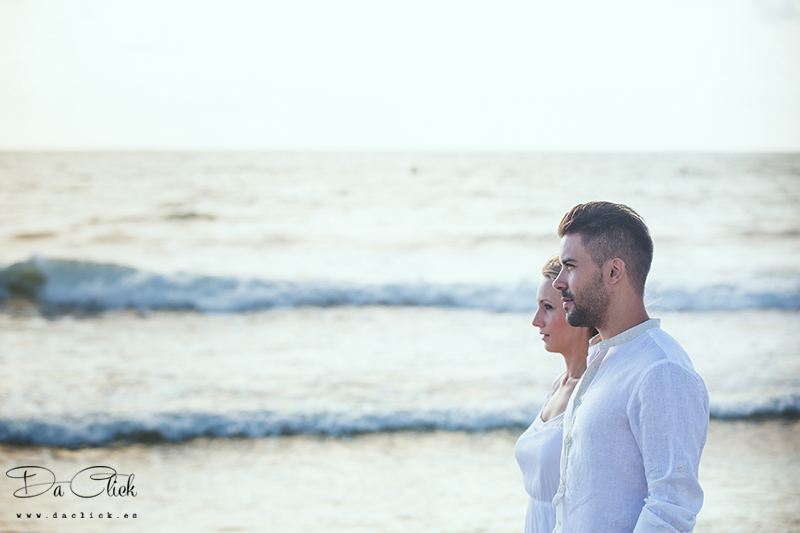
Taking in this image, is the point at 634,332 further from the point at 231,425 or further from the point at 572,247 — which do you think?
the point at 231,425

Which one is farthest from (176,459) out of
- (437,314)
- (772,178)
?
(772,178)

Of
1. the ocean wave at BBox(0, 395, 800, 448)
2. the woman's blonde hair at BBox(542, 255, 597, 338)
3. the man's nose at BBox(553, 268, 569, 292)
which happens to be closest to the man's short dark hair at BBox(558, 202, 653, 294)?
the man's nose at BBox(553, 268, 569, 292)

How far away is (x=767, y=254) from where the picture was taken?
1709 centimetres

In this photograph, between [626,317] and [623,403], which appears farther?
[626,317]

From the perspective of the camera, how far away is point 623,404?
1537mm

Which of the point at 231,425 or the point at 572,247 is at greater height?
the point at 572,247

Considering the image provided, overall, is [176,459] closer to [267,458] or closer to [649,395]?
[267,458]

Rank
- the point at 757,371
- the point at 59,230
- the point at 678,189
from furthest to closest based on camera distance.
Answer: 1. the point at 678,189
2. the point at 59,230
3. the point at 757,371

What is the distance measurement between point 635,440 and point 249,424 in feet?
18.0

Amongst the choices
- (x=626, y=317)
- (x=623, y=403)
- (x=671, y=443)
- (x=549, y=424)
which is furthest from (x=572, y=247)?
(x=549, y=424)

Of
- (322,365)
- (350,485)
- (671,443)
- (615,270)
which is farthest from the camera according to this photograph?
(322,365)

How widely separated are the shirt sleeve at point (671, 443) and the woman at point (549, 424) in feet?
2.94

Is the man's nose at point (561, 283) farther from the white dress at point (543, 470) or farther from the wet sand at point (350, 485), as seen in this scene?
the wet sand at point (350, 485)

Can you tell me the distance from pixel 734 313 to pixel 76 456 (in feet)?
37.7
